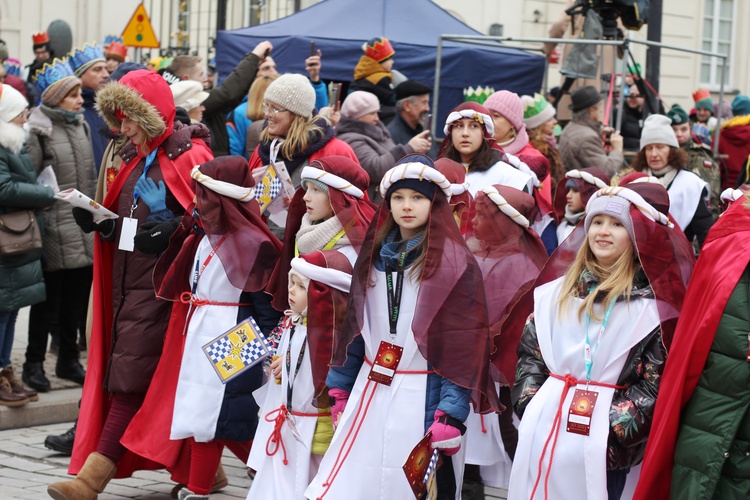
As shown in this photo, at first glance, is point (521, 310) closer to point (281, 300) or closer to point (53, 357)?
point (281, 300)

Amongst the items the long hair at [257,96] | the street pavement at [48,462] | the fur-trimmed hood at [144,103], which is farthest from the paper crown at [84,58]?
the fur-trimmed hood at [144,103]

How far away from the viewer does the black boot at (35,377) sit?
8.77 m

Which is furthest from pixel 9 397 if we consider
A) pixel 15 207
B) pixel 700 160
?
pixel 700 160

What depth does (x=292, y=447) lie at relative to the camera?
18.8ft

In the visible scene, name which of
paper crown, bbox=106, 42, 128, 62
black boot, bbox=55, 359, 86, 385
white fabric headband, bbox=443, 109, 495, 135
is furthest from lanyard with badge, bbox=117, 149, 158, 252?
paper crown, bbox=106, 42, 128, 62

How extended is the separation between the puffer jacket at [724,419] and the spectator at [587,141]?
18.8 ft

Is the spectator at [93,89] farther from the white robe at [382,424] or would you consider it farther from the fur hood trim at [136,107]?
the white robe at [382,424]

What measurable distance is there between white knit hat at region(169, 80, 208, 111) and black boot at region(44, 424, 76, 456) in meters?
2.37

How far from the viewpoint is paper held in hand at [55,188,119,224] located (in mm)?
6645

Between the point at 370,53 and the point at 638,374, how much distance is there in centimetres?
637

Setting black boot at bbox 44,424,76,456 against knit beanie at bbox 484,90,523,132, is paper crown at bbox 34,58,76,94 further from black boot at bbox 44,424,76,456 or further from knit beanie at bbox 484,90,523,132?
knit beanie at bbox 484,90,523,132

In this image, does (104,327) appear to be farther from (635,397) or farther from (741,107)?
(741,107)

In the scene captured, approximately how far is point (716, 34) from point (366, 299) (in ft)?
Result: 78.3

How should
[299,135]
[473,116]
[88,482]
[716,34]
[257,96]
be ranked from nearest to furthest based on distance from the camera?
[88,482] → [299,135] → [473,116] → [257,96] → [716,34]
